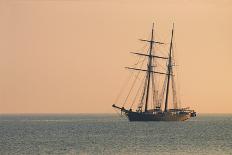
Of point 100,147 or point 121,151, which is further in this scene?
point 100,147

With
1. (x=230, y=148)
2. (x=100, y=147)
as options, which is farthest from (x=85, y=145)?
(x=230, y=148)

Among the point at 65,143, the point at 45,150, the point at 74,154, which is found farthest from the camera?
the point at 65,143

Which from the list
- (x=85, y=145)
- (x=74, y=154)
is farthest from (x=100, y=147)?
(x=74, y=154)

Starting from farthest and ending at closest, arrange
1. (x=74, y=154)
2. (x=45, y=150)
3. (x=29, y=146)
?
1. (x=29, y=146)
2. (x=45, y=150)
3. (x=74, y=154)

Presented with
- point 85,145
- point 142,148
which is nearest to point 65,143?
point 85,145

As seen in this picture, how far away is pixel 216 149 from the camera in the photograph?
352 ft

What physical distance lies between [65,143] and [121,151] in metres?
19.5

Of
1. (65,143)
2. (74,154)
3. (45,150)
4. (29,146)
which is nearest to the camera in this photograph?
(74,154)

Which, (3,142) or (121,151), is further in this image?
(3,142)

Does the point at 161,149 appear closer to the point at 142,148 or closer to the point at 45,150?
the point at 142,148

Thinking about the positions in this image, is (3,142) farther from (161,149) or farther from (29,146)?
(161,149)

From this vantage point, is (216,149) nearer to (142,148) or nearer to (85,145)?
(142,148)

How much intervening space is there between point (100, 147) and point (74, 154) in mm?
12363

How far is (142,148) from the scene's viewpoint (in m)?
109
